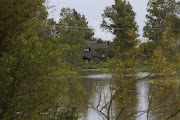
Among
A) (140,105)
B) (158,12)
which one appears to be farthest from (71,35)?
(140,105)

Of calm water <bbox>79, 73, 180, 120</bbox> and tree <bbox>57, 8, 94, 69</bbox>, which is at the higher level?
tree <bbox>57, 8, 94, 69</bbox>

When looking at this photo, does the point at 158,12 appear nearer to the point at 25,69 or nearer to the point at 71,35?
the point at 71,35

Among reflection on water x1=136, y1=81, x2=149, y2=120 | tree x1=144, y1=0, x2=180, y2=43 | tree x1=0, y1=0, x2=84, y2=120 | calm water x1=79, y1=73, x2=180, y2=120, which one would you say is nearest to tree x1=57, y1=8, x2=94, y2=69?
tree x1=144, y1=0, x2=180, y2=43

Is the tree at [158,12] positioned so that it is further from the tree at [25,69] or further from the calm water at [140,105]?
the tree at [25,69]

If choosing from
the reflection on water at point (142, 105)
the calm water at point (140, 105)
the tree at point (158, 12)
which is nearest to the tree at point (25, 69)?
the calm water at point (140, 105)

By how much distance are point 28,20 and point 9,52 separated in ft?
2.92

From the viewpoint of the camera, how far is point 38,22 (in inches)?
266

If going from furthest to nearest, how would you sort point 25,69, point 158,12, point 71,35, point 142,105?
point 71,35
point 158,12
point 142,105
point 25,69

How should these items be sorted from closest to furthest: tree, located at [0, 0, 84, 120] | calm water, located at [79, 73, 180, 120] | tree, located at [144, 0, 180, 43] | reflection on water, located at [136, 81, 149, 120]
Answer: tree, located at [0, 0, 84, 120], calm water, located at [79, 73, 180, 120], reflection on water, located at [136, 81, 149, 120], tree, located at [144, 0, 180, 43]

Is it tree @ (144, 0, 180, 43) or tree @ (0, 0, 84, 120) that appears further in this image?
tree @ (144, 0, 180, 43)

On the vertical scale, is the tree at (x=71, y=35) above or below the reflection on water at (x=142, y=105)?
above

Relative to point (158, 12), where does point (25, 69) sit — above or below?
below

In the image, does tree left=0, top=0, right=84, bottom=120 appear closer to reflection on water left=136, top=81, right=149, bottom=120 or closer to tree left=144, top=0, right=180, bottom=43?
reflection on water left=136, top=81, right=149, bottom=120

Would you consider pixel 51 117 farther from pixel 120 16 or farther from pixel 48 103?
pixel 120 16
